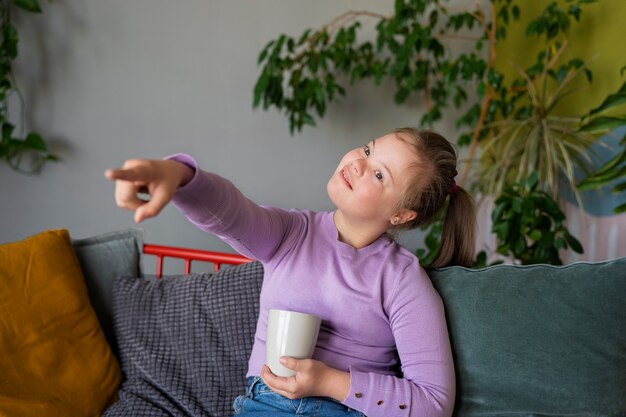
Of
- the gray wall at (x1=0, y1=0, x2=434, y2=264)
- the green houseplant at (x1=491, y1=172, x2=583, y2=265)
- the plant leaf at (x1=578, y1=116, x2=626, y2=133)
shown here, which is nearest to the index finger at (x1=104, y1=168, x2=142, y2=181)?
the plant leaf at (x1=578, y1=116, x2=626, y2=133)

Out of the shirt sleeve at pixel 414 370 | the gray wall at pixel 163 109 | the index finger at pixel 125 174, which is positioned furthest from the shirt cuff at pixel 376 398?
the gray wall at pixel 163 109

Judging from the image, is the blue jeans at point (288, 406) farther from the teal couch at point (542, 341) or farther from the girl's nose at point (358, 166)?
the girl's nose at point (358, 166)

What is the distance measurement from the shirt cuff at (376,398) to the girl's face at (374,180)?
0.30m

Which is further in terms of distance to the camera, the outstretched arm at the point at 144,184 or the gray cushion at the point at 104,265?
the gray cushion at the point at 104,265

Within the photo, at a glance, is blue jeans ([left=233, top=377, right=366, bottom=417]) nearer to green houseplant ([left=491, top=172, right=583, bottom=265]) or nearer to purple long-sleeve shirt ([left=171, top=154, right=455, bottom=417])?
purple long-sleeve shirt ([left=171, top=154, right=455, bottom=417])

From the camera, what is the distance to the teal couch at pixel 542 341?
3.73 feet

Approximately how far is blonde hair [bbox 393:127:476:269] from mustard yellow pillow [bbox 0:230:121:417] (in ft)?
2.65

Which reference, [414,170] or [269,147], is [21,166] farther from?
[414,170]

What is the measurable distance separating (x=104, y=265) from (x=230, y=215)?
30.5 inches

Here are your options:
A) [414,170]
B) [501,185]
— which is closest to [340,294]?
[414,170]

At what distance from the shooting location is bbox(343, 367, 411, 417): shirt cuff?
1062 millimetres

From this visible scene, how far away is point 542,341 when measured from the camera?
3.78ft

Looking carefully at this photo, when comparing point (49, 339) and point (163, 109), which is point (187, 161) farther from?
point (163, 109)

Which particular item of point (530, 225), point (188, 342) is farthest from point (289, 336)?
point (530, 225)
